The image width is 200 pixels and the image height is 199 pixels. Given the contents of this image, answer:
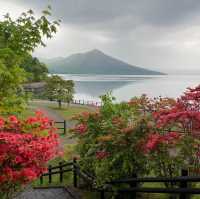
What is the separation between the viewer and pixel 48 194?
11.0 metres

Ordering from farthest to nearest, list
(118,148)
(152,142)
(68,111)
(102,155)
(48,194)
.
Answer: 1. (68,111)
2. (48,194)
3. (102,155)
4. (118,148)
5. (152,142)

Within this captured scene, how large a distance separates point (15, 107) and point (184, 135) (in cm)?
431

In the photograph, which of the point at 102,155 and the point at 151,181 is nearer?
the point at 151,181

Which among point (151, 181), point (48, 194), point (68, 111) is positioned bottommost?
point (48, 194)

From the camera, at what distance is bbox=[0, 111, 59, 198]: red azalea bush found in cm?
594

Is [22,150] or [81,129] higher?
[22,150]

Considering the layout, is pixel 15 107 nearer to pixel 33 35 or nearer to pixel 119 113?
pixel 33 35

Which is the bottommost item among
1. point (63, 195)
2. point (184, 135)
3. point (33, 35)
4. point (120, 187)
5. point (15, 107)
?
point (63, 195)

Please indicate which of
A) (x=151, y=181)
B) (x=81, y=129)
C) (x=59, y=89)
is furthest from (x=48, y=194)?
(x=59, y=89)

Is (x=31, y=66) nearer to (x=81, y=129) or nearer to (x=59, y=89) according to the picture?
(x=81, y=129)

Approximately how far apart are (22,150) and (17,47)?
188 inches

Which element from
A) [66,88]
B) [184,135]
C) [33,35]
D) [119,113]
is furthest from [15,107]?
[66,88]

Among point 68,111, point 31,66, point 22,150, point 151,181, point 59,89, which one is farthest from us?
point 59,89

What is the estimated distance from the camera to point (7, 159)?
19.9 ft
